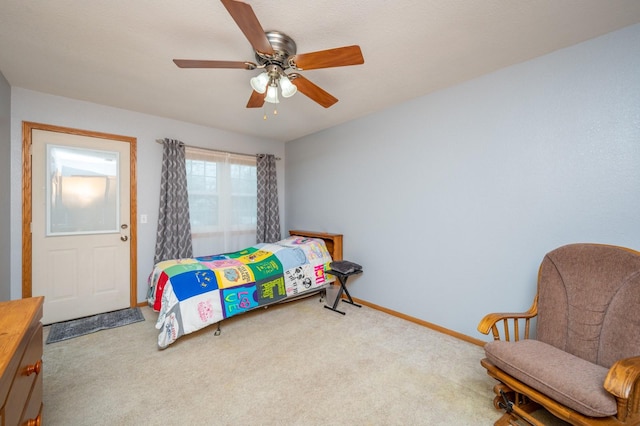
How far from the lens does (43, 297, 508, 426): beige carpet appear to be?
1.67m

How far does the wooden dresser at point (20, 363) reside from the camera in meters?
0.86

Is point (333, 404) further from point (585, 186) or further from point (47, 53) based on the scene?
point (47, 53)

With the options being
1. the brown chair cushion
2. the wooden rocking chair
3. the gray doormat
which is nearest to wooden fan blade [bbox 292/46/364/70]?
the wooden rocking chair

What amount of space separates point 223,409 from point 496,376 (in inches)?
67.9

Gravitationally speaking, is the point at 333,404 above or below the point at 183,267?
below

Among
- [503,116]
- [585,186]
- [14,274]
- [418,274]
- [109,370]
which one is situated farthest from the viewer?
[418,274]

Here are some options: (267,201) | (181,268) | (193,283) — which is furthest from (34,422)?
(267,201)

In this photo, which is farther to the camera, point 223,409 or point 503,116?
point 503,116

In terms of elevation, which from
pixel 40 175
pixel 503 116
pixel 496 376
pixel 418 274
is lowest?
pixel 496 376

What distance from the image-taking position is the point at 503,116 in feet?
7.81

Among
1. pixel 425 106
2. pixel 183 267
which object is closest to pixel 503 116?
pixel 425 106

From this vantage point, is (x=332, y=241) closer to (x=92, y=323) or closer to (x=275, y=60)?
(x=275, y=60)

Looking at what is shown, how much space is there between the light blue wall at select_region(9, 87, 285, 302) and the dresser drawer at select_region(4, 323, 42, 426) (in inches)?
87.2

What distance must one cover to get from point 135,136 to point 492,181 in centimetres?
417
